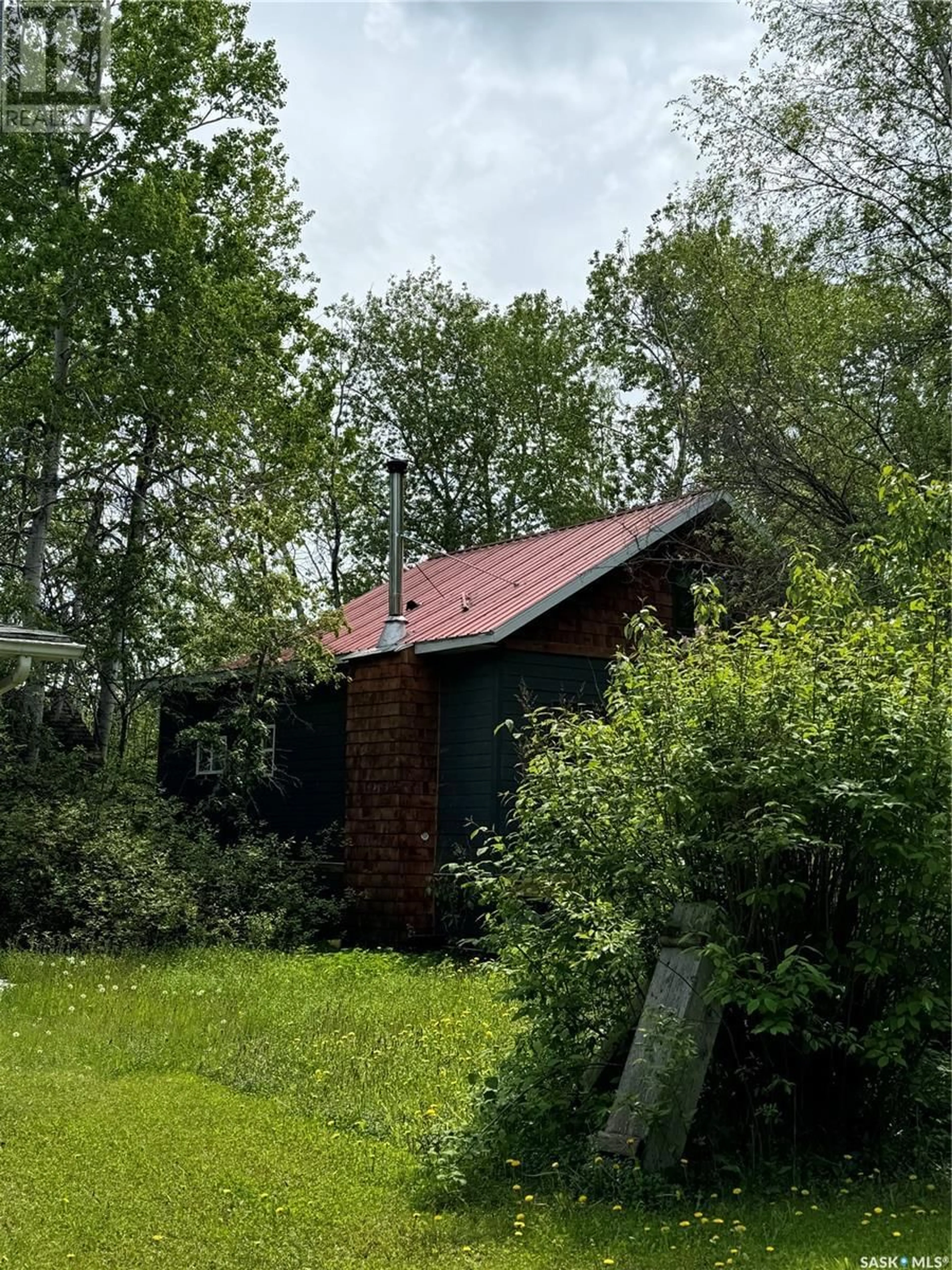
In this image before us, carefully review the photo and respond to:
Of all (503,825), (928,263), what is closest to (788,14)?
(928,263)

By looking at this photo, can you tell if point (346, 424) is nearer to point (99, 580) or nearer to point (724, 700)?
point (99, 580)

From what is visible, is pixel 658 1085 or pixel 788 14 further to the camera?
pixel 788 14

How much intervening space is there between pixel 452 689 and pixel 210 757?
476 centimetres

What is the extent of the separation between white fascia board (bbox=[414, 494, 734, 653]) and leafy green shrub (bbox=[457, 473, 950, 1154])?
7.49 m

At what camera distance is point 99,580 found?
647 inches

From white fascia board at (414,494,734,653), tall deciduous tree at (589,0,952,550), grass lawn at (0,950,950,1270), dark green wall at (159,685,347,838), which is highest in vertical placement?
tall deciduous tree at (589,0,952,550)

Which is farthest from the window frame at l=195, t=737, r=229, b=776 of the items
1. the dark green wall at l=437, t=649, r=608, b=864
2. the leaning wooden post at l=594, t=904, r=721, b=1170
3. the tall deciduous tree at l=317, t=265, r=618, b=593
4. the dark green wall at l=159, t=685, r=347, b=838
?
the tall deciduous tree at l=317, t=265, r=618, b=593

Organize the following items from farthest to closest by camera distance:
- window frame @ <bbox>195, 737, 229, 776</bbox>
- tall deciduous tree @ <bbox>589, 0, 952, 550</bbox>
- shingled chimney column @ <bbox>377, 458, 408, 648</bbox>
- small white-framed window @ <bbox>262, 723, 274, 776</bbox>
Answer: small white-framed window @ <bbox>262, 723, 274, 776</bbox>, window frame @ <bbox>195, 737, 229, 776</bbox>, shingled chimney column @ <bbox>377, 458, 408, 648</bbox>, tall deciduous tree @ <bbox>589, 0, 952, 550</bbox>

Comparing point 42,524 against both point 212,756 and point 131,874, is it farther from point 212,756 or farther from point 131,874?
point 131,874

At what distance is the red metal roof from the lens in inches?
555

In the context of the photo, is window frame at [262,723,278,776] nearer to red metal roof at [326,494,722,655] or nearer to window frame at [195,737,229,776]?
window frame at [195,737,229,776]

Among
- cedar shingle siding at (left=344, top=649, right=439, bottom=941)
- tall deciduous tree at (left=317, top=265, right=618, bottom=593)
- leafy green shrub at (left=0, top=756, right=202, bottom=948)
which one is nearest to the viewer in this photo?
leafy green shrub at (left=0, top=756, right=202, bottom=948)

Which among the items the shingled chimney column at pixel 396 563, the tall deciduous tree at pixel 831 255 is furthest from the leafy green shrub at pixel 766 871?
the shingled chimney column at pixel 396 563

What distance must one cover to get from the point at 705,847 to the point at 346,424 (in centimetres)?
2857
